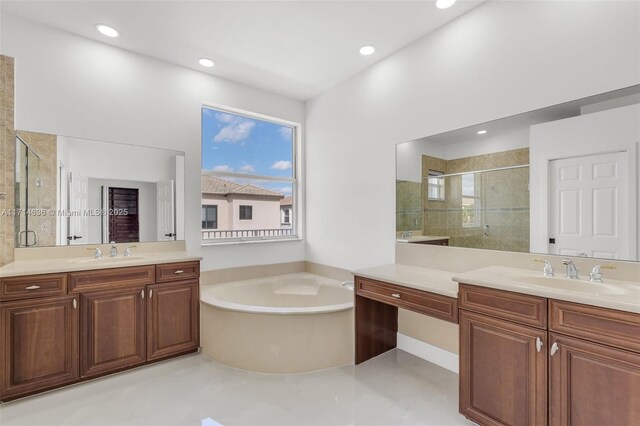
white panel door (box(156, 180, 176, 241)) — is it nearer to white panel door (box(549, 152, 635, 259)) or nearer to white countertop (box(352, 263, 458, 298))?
white countertop (box(352, 263, 458, 298))

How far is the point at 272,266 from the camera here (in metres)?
3.78

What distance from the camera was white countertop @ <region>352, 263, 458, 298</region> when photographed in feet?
6.54

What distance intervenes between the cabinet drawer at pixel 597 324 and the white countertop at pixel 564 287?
4 centimetres

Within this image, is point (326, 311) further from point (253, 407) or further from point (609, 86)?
point (609, 86)

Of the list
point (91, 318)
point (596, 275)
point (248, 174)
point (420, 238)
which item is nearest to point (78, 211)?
point (91, 318)

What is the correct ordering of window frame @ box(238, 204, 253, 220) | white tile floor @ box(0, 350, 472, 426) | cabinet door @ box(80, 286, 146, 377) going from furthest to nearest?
window frame @ box(238, 204, 253, 220)
cabinet door @ box(80, 286, 146, 377)
white tile floor @ box(0, 350, 472, 426)

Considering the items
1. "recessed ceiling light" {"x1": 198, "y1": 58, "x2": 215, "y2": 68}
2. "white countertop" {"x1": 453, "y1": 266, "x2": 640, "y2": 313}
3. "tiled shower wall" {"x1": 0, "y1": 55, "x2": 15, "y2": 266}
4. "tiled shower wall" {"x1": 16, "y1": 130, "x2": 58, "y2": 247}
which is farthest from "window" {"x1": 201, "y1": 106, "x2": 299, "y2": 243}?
"white countertop" {"x1": 453, "y1": 266, "x2": 640, "y2": 313}

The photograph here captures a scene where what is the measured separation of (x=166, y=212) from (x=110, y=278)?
878 millimetres

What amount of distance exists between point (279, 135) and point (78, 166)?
2.16 metres

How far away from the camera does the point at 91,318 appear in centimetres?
227

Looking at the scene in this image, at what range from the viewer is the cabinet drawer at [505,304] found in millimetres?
1518

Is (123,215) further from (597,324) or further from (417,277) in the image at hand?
(597,324)

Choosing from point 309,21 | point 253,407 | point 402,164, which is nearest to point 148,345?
point 253,407

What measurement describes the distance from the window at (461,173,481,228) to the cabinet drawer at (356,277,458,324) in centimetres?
76
